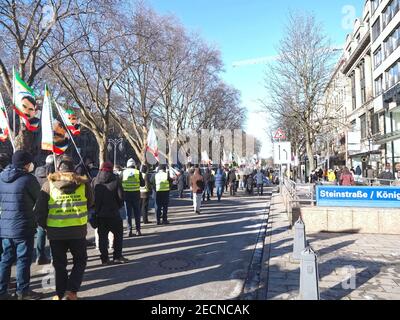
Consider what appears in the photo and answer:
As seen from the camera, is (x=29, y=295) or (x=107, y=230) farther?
(x=107, y=230)

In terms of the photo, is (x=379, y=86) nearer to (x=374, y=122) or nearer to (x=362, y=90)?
(x=374, y=122)

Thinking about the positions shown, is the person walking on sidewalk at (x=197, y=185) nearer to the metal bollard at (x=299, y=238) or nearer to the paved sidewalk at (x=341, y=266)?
the paved sidewalk at (x=341, y=266)

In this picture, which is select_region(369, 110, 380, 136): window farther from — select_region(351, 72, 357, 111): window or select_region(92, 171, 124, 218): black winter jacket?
select_region(92, 171, 124, 218): black winter jacket

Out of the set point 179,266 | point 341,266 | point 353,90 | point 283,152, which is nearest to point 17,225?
point 179,266

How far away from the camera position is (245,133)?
5816 centimetres

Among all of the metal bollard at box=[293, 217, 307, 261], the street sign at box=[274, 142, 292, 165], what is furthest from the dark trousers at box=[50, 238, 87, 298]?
the street sign at box=[274, 142, 292, 165]

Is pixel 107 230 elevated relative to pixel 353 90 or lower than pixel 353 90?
lower

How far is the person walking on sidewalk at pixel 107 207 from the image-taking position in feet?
20.0

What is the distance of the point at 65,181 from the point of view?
14.2ft

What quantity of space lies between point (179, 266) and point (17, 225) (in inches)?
109

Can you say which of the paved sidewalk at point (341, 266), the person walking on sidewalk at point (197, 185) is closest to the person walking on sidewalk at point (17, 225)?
the paved sidewalk at point (341, 266)

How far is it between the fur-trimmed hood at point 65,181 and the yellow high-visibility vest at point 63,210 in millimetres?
66

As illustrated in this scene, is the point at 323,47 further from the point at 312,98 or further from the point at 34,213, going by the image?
the point at 34,213
